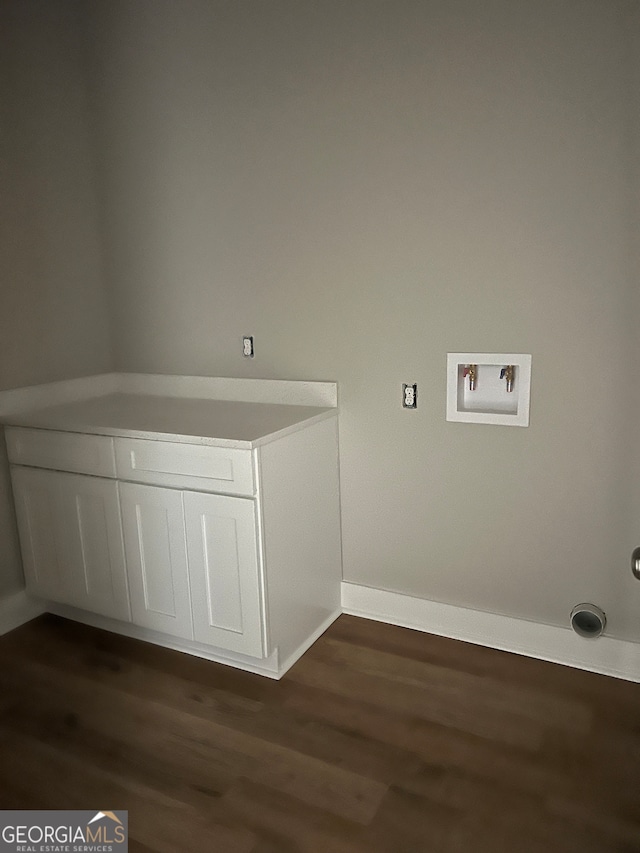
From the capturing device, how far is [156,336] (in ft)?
10.1

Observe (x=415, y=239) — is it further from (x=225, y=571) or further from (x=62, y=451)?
Result: (x=62, y=451)

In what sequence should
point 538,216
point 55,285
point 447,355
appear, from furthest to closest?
point 55,285, point 447,355, point 538,216

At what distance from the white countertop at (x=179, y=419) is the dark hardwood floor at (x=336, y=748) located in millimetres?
A: 846

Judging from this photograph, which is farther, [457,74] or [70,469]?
[70,469]

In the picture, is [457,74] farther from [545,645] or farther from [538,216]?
[545,645]

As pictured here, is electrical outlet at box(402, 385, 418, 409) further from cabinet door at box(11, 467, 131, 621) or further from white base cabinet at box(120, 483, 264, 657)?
cabinet door at box(11, 467, 131, 621)

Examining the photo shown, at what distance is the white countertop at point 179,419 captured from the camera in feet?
7.50

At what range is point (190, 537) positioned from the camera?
2.38 m

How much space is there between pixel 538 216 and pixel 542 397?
572 mm

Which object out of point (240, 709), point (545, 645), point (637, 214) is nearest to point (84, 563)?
point (240, 709)

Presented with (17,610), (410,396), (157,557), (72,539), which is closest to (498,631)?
(410,396)

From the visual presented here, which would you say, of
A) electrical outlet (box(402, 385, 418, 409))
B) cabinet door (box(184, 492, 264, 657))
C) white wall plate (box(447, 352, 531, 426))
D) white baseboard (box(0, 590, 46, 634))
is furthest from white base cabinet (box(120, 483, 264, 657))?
white wall plate (box(447, 352, 531, 426))

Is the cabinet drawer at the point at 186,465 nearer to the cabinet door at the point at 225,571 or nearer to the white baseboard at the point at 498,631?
the cabinet door at the point at 225,571
